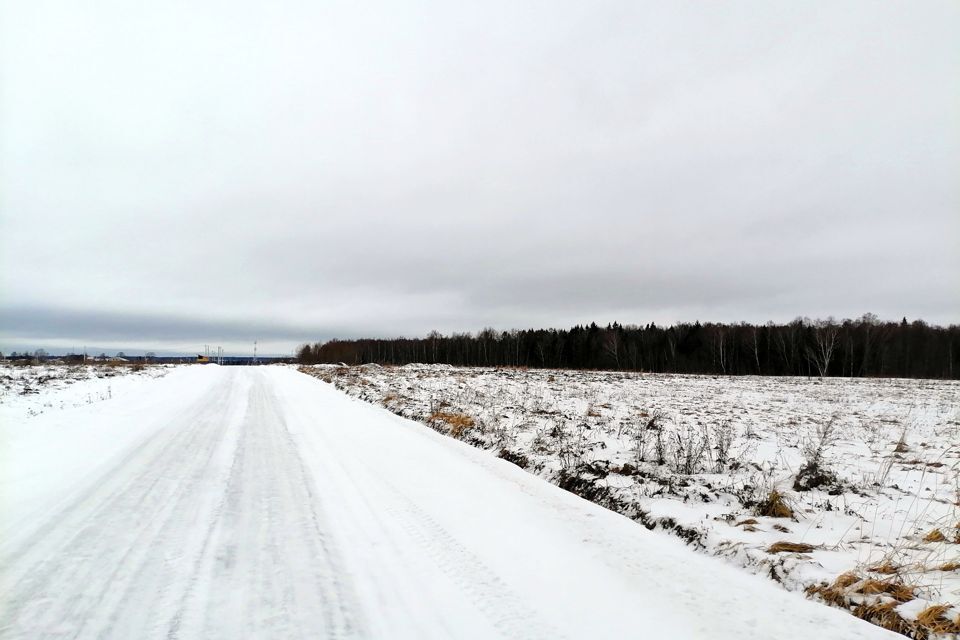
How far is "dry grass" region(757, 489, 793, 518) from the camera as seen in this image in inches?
221

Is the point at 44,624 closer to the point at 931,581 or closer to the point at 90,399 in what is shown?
the point at 931,581

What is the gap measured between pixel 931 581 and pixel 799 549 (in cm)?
97

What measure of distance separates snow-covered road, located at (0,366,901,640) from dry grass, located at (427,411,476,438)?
12.6ft

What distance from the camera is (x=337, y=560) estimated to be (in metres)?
4.06

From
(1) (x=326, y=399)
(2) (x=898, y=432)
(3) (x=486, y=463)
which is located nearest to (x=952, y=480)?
(2) (x=898, y=432)

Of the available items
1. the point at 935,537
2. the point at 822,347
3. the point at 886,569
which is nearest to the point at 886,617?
the point at 886,569

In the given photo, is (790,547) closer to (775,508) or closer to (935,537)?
(775,508)

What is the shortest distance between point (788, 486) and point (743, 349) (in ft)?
246

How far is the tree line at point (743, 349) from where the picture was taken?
6219 cm

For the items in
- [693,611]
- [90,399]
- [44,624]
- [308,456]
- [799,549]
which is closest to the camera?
[44,624]

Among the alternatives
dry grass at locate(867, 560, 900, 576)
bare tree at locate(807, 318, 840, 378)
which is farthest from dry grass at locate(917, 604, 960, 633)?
bare tree at locate(807, 318, 840, 378)

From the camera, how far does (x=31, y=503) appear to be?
5.24 meters

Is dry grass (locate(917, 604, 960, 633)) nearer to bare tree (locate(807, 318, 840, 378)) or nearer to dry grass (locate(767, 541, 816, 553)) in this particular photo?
dry grass (locate(767, 541, 816, 553))

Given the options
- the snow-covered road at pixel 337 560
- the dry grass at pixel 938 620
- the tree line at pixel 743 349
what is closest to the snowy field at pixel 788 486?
the dry grass at pixel 938 620
